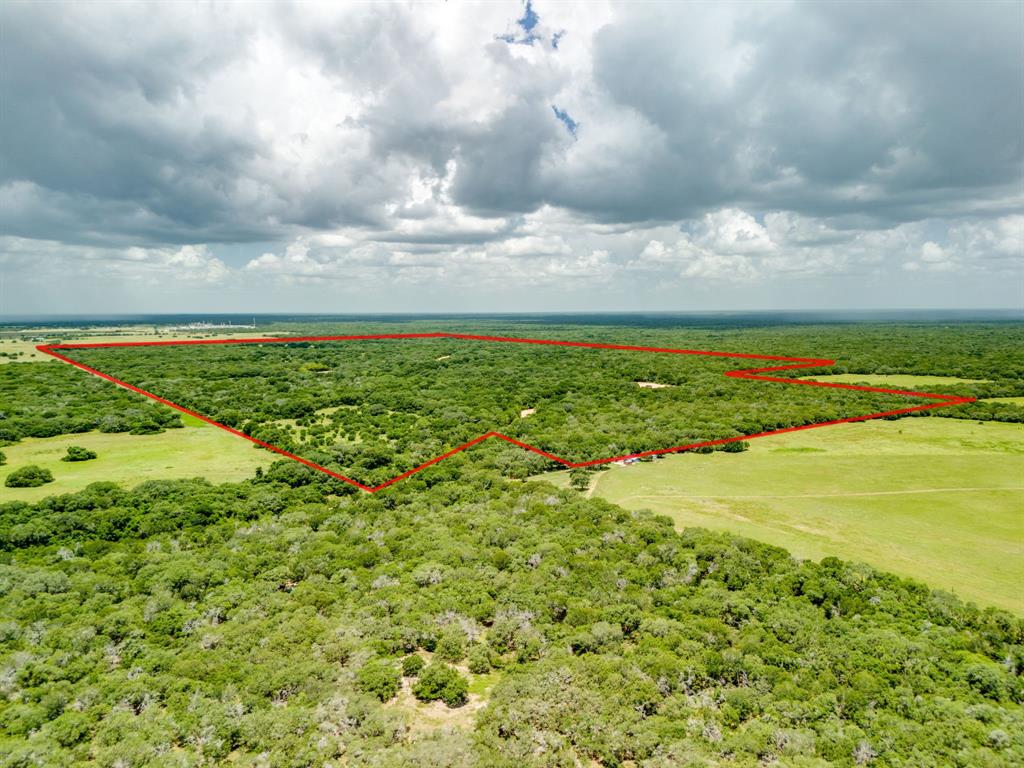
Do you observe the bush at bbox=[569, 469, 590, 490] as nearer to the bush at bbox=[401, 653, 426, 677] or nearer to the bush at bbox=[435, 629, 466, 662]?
the bush at bbox=[435, 629, 466, 662]

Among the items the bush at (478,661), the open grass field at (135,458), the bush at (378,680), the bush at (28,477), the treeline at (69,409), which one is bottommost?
the bush at (478,661)

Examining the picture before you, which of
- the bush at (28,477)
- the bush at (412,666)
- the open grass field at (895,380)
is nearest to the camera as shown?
the bush at (412,666)

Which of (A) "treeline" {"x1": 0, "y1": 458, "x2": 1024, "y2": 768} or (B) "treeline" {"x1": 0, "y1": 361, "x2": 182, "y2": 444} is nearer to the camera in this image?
(A) "treeline" {"x1": 0, "y1": 458, "x2": 1024, "y2": 768}

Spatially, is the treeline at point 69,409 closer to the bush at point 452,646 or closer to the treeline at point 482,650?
the treeline at point 482,650

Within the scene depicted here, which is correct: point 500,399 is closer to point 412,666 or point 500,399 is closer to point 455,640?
point 455,640

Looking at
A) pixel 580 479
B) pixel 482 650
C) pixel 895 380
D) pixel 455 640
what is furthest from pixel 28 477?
pixel 895 380

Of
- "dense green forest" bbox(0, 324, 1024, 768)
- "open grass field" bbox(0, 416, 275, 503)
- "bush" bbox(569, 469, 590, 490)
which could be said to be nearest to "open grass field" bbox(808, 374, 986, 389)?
"bush" bbox(569, 469, 590, 490)

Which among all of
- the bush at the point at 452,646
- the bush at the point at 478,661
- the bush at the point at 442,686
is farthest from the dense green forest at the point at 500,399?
the bush at the point at 442,686
